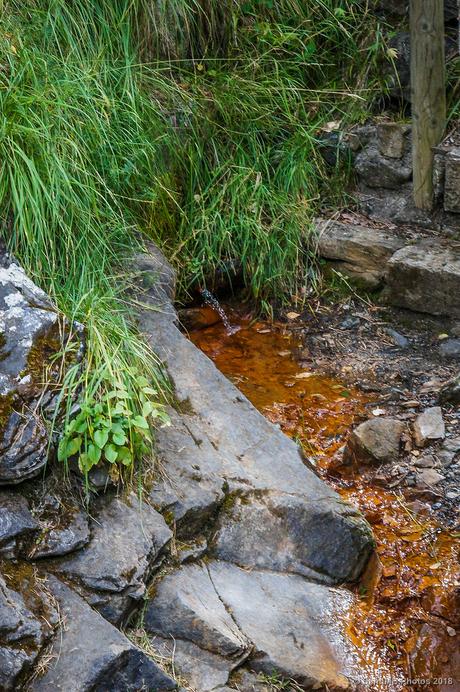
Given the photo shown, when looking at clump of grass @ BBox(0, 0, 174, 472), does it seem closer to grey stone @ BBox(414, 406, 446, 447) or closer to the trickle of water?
the trickle of water

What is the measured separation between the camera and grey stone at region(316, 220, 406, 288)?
4910mm

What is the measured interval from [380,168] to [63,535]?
3.35 m

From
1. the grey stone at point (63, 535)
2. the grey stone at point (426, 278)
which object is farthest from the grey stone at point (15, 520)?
the grey stone at point (426, 278)

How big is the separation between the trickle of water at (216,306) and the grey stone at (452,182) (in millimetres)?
1384

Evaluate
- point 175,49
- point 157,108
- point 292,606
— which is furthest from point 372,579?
point 175,49

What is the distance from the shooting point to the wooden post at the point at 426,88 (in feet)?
15.2

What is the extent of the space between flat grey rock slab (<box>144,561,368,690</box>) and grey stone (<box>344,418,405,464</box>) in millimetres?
777

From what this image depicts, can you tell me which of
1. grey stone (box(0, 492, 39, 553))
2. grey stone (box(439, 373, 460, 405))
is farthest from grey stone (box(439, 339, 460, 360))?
grey stone (box(0, 492, 39, 553))

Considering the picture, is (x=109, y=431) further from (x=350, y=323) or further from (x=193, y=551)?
(x=350, y=323)

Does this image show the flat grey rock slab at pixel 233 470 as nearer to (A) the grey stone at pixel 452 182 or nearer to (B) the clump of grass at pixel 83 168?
(B) the clump of grass at pixel 83 168

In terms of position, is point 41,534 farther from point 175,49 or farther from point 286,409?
point 175,49

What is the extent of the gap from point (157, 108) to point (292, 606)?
2828mm

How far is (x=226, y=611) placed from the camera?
9.22ft

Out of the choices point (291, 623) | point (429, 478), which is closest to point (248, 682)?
point (291, 623)
